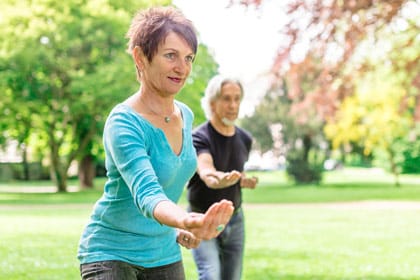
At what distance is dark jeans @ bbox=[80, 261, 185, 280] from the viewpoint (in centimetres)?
270

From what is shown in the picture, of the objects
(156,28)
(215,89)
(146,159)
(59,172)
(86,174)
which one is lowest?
(86,174)

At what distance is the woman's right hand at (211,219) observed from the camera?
6.35 ft

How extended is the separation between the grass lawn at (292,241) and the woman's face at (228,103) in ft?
14.5

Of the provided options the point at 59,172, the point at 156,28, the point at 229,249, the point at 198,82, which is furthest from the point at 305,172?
the point at 156,28

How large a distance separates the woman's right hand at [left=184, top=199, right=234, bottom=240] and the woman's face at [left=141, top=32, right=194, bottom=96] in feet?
2.24

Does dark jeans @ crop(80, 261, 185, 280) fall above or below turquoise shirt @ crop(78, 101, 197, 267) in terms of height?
below

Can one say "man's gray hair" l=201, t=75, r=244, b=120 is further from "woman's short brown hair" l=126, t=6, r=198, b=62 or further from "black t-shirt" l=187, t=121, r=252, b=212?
"woman's short brown hair" l=126, t=6, r=198, b=62

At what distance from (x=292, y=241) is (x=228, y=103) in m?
8.98

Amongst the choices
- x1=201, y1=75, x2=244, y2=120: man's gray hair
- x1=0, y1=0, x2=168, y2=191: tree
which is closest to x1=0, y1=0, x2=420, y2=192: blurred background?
x1=0, y1=0, x2=168, y2=191: tree

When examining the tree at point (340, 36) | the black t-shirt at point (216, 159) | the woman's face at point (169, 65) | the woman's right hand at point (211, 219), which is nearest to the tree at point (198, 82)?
the tree at point (340, 36)

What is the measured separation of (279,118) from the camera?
40.5 m

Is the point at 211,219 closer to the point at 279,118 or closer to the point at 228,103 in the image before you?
the point at 228,103

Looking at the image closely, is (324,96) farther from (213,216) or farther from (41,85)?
(41,85)

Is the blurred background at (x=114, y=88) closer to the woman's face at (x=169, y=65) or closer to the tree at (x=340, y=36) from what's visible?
the tree at (x=340, y=36)
